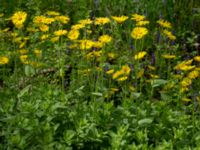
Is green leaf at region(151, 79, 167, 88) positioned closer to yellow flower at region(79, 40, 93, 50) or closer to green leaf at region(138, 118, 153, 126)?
green leaf at region(138, 118, 153, 126)

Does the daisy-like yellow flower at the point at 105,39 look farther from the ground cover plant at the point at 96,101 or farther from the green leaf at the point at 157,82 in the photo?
the green leaf at the point at 157,82

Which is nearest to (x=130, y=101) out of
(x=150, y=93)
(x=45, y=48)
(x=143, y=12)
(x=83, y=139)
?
(x=150, y=93)

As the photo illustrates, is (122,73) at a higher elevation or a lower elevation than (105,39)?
lower

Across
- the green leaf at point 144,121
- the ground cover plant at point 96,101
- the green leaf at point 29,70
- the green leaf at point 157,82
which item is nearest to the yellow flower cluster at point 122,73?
the ground cover plant at point 96,101

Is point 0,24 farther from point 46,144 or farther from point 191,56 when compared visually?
point 46,144

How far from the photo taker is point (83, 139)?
3.06 meters

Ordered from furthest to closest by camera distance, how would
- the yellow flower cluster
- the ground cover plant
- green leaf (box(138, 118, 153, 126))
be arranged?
the yellow flower cluster → green leaf (box(138, 118, 153, 126)) → the ground cover plant

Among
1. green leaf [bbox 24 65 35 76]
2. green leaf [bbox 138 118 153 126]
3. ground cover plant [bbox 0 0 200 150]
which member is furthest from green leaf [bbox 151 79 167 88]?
green leaf [bbox 24 65 35 76]

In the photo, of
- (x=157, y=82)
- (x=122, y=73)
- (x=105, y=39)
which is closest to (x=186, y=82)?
(x=157, y=82)

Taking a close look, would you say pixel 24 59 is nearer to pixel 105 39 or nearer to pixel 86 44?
pixel 86 44

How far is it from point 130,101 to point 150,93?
0.89 feet

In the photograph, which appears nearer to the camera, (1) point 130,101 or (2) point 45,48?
(1) point 130,101

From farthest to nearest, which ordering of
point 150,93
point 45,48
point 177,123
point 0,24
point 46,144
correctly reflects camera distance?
1. point 0,24
2. point 45,48
3. point 150,93
4. point 177,123
5. point 46,144

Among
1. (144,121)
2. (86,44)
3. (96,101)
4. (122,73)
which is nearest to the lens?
(144,121)
